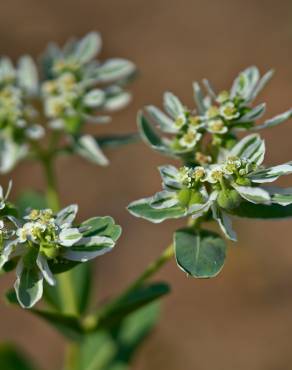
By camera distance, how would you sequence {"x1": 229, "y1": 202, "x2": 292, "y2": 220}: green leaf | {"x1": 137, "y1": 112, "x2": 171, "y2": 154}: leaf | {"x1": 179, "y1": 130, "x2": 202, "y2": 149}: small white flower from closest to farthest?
{"x1": 229, "y1": 202, "x2": 292, "y2": 220}: green leaf < {"x1": 179, "y1": 130, "x2": 202, "y2": 149}: small white flower < {"x1": 137, "y1": 112, "x2": 171, "y2": 154}: leaf

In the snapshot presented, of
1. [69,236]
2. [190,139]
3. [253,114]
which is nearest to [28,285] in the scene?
[69,236]

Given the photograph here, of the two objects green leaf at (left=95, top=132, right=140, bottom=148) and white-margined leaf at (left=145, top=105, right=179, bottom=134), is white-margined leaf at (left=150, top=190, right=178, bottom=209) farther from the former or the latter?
green leaf at (left=95, top=132, right=140, bottom=148)

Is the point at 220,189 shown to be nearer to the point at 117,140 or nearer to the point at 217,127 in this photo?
the point at 217,127

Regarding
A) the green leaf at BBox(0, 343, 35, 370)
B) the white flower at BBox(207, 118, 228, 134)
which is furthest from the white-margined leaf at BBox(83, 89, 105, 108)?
the green leaf at BBox(0, 343, 35, 370)

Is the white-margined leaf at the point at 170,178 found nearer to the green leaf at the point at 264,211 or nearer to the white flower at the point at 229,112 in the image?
the green leaf at the point at 264,211

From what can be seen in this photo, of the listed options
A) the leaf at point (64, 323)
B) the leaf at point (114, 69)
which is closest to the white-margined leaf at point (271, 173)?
the leaf at point (64, 323)

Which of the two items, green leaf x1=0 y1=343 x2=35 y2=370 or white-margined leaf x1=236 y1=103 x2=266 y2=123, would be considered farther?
green leaf x1=0 y1=343 x2=35 y2=370
